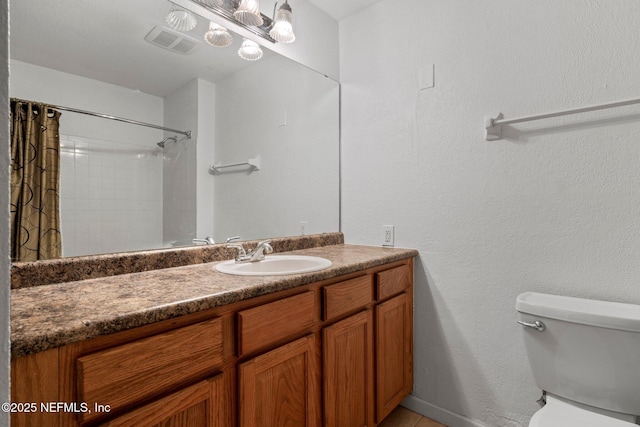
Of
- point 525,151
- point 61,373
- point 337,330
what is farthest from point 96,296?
point 525,151

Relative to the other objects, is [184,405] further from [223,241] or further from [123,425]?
[223,241]

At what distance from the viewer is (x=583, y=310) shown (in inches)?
44.6

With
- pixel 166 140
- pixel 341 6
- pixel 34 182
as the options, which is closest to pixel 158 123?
pixel 166 140

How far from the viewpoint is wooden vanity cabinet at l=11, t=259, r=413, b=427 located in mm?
621

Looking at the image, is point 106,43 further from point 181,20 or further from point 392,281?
point 392,281

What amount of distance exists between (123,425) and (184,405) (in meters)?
0.13

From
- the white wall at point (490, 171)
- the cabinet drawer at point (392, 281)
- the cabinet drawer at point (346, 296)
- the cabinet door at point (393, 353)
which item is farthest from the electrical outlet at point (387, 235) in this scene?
the cabinet drawer at point (346, 296)

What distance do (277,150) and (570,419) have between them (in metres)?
1.67

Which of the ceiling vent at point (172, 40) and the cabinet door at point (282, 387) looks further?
the ceiling vent at point (172, 40)

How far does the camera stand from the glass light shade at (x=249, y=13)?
1.46 m

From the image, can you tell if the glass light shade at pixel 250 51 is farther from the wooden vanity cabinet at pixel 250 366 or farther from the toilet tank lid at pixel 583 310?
the toilet tank lid at pixel 583 310

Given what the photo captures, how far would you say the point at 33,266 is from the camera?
3.13 feet

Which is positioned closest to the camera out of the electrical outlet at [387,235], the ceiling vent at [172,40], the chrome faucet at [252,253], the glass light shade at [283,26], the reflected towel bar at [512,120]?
the reflected towel bar at [512,120]

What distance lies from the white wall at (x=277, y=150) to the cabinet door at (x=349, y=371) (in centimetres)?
69
